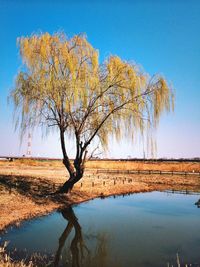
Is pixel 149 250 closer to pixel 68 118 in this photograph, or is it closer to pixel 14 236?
pixel 14 236

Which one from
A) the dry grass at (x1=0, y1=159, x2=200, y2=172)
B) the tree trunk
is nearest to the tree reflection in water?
the tree trunk

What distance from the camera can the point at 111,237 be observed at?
39.6 feet

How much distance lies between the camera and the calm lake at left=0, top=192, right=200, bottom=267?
9648 mm

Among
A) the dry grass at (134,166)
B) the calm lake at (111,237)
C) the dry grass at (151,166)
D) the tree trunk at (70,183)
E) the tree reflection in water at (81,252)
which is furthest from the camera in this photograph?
the dry grass at (134,166)

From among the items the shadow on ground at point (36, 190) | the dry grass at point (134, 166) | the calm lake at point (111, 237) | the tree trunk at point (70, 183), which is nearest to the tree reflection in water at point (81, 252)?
the calm lake at point (111, 237)

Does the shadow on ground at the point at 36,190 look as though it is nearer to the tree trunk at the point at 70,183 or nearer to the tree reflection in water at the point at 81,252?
the tree trunk at the point at 70,183

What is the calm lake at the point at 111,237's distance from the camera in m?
9.65

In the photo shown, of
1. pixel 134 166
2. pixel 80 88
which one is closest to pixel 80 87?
pixel 80 88

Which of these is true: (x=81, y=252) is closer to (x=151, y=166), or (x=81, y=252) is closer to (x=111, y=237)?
(x=111, y=237)

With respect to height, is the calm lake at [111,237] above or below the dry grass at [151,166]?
below

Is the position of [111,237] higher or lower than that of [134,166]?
lower

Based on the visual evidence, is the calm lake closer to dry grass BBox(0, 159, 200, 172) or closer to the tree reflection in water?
the tree reflection in water

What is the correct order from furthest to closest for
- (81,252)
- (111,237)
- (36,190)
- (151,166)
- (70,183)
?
(151,166) < (36,190) < (70,183) < (111,237) < (81,252)

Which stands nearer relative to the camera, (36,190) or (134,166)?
(36,190)
